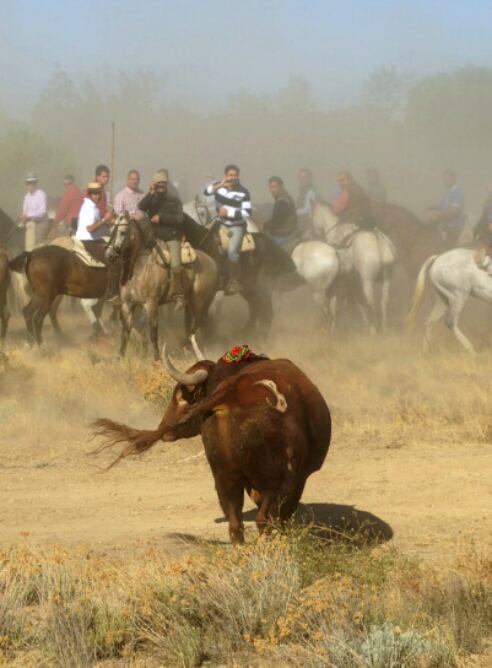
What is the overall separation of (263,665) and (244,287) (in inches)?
674

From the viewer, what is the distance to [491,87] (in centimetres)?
7738

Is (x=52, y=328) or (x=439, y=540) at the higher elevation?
(x=439, y=540)

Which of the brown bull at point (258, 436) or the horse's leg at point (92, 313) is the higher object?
the brown bull at point (258, 436)

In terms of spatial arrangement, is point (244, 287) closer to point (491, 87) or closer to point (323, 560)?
point (323, 560)

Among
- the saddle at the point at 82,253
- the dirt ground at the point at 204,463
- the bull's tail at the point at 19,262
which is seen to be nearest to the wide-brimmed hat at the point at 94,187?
the saddle at the point at 82,253

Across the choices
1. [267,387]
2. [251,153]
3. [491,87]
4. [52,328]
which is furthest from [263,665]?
[491,87]

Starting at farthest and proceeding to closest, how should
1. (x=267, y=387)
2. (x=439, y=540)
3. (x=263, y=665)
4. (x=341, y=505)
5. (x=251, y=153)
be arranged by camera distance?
1. (x=251, y=153)
2. (x=341, y=505)
3. (x=439, y=540)
4. (x=267, y=387)
5. (x=263, y=665)

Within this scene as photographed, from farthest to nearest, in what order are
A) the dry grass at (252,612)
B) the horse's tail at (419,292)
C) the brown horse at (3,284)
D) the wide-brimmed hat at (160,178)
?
the horse's tail at (419,292) → the brown horse at (3,284) → the wide-brimmed hat at (160,178) → the dry grass at (252,612)

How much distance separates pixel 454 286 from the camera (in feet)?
74.9

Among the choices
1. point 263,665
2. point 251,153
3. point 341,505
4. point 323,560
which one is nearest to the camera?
point 263,665

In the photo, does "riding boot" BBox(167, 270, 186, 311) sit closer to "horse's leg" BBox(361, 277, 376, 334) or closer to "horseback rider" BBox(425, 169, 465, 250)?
"horse's leg" BBox(361, 277, 376, 334)

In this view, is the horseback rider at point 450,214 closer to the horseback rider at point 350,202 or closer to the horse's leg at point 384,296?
the horseback rider at point 350,202

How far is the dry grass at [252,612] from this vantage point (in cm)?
710

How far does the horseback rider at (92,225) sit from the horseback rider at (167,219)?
1.34 meters
